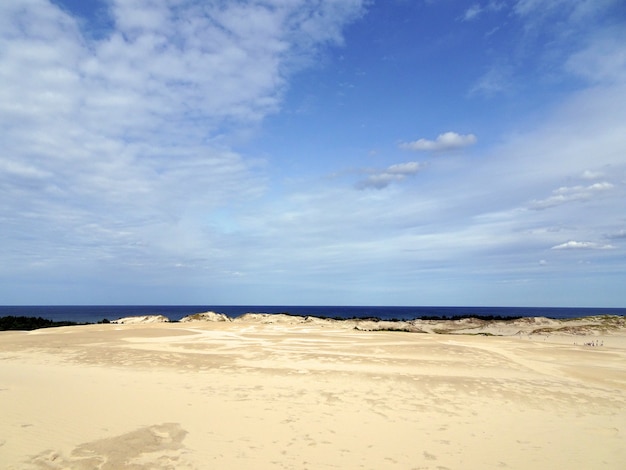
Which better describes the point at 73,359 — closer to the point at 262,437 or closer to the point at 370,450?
the point at 262,437

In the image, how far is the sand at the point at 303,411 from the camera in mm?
6539

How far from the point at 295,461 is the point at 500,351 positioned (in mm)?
17377

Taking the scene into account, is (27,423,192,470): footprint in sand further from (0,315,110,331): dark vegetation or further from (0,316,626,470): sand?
(0,315,110,331): dark vegetation

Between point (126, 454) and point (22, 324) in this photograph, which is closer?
point (126, 454)

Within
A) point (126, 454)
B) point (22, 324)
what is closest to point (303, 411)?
point (126, 454)

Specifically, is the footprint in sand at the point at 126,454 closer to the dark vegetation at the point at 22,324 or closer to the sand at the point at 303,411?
the sand at the point at 303,411

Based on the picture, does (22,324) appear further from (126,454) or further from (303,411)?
(303,411)

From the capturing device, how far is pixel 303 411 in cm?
882

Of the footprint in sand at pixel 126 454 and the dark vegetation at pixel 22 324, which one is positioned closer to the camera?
the footprint in sand at pixel 126 454

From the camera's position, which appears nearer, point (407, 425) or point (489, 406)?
point (407, 425)

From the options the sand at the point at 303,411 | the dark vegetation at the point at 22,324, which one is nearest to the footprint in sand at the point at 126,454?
the sand at the point at 303,411

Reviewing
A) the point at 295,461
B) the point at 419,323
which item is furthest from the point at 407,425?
the point at 419,323

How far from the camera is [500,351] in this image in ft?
65.4

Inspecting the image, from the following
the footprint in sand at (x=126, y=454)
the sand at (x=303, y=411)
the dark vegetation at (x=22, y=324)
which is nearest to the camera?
the footprint in sand at (x=126, y=454)
